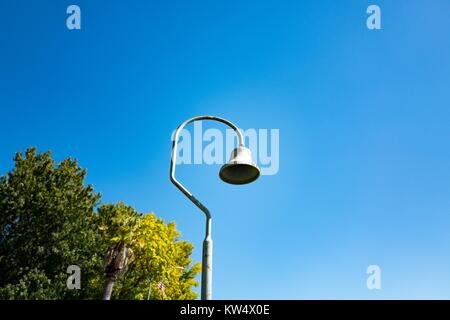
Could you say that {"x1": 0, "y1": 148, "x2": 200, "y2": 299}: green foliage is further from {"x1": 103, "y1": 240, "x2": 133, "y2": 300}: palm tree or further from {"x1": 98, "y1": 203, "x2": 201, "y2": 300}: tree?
{"x1": 103, "y1": 240, "x2": 133, "y2": 300}: palm tree

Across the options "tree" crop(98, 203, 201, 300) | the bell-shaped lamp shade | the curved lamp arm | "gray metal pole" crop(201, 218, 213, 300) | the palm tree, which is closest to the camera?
"gray metal pole" crop(201, 218, 213, 300)

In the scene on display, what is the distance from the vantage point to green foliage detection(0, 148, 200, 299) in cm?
→ 2694

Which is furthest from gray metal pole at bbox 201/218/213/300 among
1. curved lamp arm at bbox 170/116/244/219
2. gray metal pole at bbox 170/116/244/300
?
curved lamp arm at bbox 170/116/244/219

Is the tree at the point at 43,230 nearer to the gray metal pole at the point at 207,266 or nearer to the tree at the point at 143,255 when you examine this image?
the tree at the point at 143,255

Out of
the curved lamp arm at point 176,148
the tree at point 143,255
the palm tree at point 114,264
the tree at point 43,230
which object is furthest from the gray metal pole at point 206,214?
the tree at point 43,230

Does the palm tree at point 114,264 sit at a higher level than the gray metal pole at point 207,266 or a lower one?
higher

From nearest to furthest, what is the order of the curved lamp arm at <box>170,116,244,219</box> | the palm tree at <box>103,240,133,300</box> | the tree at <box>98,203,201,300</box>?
the curved lamp arm at <box>170,116,244,219</box> < the palm tree at <box>103,240,133,300</box> < the tree at <box>98,203,201,300</box>

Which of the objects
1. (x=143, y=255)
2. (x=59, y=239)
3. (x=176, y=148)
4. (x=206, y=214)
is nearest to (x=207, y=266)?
(x=206, y=214)

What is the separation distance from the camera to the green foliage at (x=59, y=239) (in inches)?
1061
